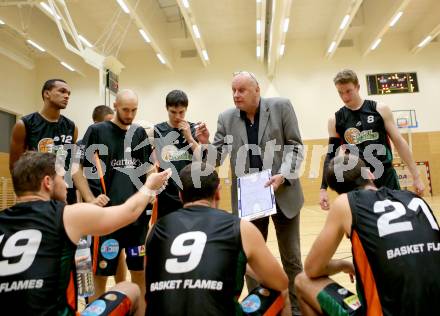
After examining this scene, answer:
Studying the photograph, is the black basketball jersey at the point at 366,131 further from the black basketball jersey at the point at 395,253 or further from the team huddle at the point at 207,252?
the black basketball jersey at the point at 395,253

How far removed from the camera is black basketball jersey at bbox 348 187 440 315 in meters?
1.63

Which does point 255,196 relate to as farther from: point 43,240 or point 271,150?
point 43,240

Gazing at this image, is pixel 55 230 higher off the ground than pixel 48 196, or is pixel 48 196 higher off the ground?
pixel 48 196

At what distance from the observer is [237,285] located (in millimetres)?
1715

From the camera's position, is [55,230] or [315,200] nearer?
[55,230]

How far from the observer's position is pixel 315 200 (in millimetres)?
13406

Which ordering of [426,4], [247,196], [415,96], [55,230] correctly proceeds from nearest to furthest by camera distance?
[55,230] < [247,196] < [426,4] < [415,96]

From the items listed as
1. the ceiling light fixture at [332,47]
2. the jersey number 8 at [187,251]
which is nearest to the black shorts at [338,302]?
the jersey number 8 at [187,251]

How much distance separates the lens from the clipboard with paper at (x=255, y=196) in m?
2.57

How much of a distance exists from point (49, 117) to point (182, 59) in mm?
11145

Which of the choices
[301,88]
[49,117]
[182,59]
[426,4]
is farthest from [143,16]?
[426,4]

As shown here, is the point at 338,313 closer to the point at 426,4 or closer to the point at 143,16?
the point at 143,16

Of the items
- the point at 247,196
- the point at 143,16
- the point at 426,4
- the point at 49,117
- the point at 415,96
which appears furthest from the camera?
the point at 415,96

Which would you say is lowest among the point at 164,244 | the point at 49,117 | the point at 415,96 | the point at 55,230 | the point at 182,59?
the point at 164,244
